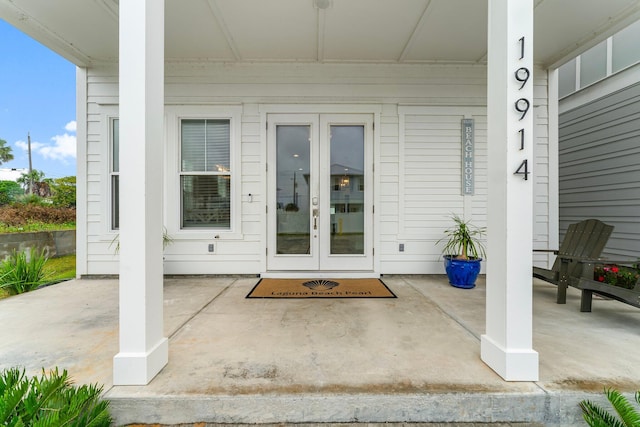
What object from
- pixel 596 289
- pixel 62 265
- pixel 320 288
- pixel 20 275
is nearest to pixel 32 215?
pixel 62 265

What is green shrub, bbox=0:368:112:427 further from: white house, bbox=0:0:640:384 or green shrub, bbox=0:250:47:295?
green shrub, bbox=0:250:47:295

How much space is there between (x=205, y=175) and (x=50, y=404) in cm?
312

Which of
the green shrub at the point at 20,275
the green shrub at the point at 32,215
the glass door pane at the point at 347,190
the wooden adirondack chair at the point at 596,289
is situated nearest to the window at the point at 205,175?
the glass door pane at the point at 347,190

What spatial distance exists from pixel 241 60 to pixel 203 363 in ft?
12.6

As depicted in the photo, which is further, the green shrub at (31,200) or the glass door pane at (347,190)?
the green shrub at (31,200)

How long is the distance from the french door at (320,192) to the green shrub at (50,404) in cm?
261

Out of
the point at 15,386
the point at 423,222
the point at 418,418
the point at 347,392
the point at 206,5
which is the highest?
the point at 206,5

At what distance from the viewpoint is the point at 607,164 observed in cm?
486

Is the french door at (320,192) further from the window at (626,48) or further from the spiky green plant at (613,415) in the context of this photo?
the window at (626,48)

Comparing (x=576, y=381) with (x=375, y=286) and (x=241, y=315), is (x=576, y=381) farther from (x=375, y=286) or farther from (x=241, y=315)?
(x=241, y=315)

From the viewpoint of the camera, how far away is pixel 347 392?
1475 mm

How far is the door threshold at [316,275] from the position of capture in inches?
153

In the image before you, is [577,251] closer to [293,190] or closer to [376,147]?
[376,147]

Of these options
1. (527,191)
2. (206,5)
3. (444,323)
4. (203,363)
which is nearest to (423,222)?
(444,323)
